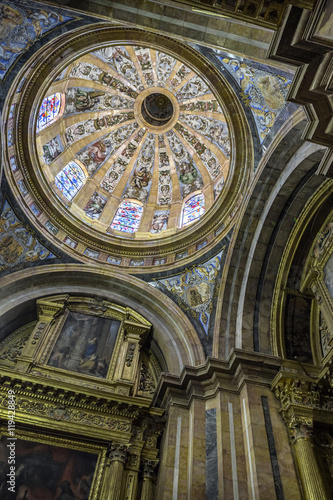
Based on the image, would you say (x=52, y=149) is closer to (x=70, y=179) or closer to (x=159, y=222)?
(x=70, y=179)

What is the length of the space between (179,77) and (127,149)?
4145 mm

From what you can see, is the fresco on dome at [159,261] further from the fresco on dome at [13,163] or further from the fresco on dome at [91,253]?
the fresco on dome at [13,163]

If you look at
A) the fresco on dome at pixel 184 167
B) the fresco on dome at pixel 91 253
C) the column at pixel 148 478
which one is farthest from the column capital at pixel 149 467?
the fresco on dome at pixel 184 167

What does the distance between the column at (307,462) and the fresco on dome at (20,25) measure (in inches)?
435

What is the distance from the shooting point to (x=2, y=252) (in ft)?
40.7

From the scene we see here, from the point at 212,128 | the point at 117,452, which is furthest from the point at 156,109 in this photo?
the point at 117,452

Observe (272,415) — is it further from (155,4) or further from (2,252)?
(2,252)

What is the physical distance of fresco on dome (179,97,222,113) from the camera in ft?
53.6

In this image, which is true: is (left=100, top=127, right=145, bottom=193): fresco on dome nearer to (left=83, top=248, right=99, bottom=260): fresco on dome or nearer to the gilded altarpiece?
(left=83, top=248, right=99, bottom=260): fresco on dome

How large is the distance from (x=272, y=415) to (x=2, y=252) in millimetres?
9446

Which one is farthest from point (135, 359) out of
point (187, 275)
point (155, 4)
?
point (155, 4)

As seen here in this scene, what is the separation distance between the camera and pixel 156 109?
18781 mm

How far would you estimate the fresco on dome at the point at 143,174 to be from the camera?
17828 millimetres

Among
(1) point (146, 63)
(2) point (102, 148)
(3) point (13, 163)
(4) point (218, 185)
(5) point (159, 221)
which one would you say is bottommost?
(3) point (13, 163)
